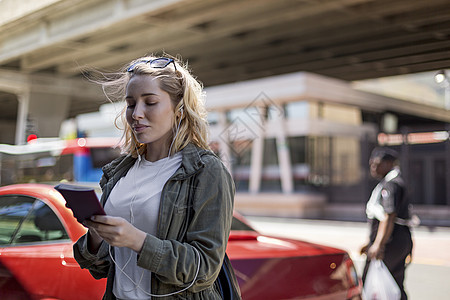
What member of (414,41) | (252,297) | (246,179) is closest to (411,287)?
(252,297)

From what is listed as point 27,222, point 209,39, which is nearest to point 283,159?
point 209,39

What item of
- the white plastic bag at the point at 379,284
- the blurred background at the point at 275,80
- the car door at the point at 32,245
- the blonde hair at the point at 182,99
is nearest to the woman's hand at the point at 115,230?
the blonde hair at the point at 182,99

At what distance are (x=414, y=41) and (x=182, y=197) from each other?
16.6 m

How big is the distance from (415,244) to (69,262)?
36.9 feet

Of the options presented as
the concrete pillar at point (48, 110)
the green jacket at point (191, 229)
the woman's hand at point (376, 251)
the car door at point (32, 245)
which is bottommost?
the woman's hand at point (376, 251)

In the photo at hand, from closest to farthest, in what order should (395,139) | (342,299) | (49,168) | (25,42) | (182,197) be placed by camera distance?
(182,197) < (342,299) < (49,168) < (25,42) < (395,139)

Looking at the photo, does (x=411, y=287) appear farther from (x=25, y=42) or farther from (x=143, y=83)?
(x=25, y=42)

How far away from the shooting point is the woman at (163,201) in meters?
1.74

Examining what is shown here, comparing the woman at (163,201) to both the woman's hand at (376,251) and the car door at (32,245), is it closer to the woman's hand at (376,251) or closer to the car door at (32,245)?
the car door at (32,245)

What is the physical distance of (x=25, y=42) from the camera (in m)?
17.7

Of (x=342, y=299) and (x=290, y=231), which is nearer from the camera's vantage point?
(x=342, y=299)

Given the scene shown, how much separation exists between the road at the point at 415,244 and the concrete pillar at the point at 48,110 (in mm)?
10771

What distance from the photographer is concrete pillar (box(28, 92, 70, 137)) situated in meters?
24.0

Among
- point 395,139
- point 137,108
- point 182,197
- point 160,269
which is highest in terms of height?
point 395,139
